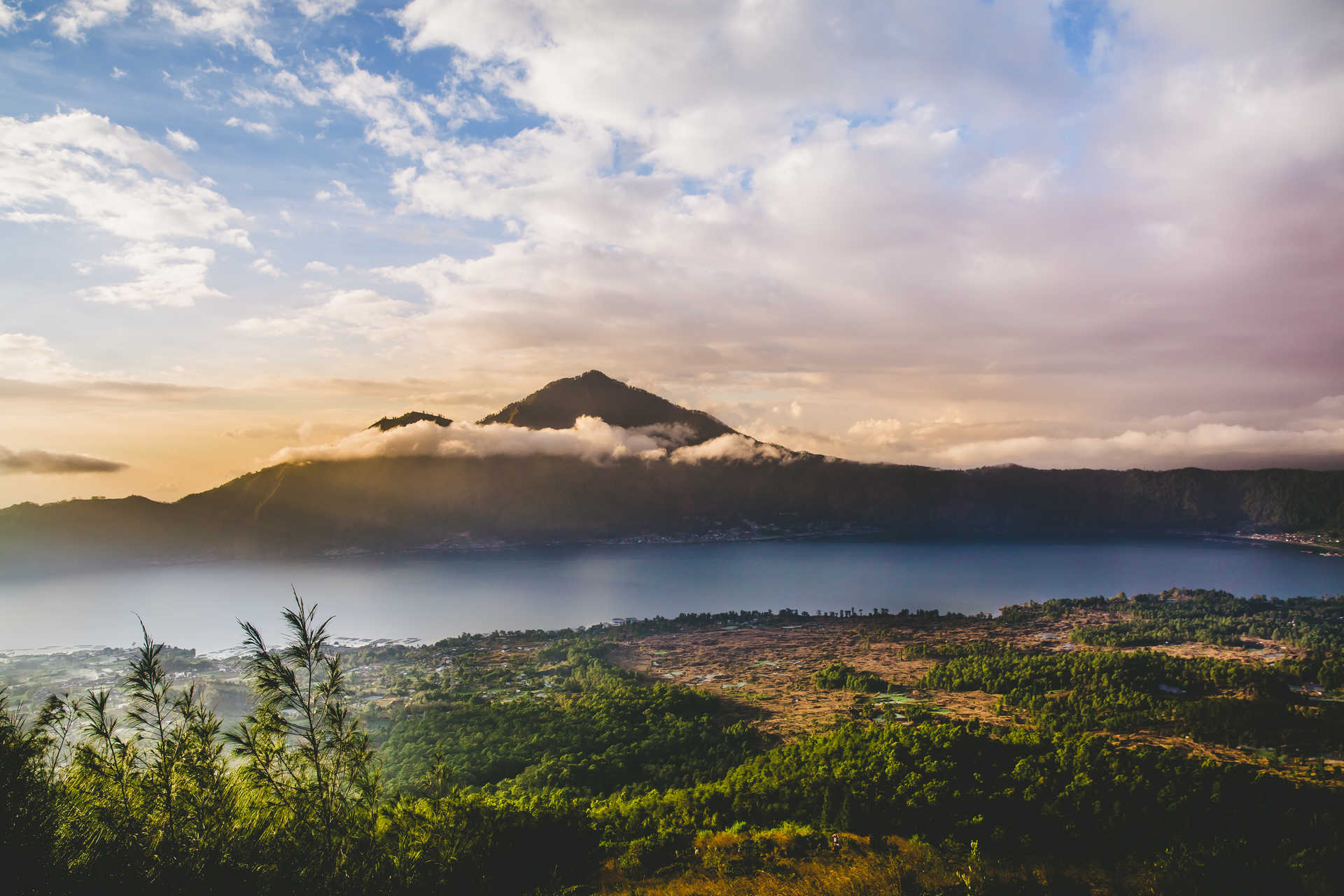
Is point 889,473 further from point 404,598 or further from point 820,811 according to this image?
point 820,811

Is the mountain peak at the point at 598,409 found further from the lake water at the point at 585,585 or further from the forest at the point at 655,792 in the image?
the forest at the point at 655,792

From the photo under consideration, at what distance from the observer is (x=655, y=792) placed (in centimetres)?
1903

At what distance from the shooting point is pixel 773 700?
3544cm

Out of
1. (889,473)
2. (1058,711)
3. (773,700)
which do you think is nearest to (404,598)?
(773,700)

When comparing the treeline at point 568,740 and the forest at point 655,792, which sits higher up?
the forest at point 655,792

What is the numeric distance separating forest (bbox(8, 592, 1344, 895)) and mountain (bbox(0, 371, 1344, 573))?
8943 centimetres

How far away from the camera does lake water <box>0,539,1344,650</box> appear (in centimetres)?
6366

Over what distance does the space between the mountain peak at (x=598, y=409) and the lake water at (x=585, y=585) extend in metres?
59.7

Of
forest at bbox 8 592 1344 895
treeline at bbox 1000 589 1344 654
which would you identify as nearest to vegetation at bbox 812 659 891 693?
forest at bbox 8 592 1344 895

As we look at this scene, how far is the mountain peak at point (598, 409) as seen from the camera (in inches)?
6841

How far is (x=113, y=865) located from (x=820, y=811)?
14642 mm

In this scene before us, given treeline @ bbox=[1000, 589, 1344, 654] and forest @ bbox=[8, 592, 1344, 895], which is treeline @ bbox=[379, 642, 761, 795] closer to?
forest @ bbox=[8, 592, 1344, 895]

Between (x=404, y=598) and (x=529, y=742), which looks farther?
(x=404, y=598)

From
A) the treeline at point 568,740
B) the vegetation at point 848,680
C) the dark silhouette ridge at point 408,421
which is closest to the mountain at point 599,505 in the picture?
the dark silhouette ridge at point 408,421
